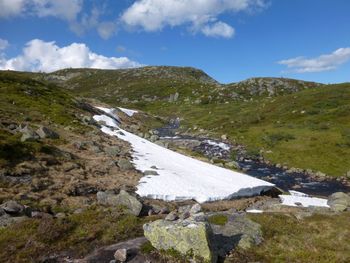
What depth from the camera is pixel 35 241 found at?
17625mm

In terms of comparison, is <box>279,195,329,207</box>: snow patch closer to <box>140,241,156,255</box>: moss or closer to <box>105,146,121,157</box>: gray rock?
<box>105,146,121,157</box>: gray rock

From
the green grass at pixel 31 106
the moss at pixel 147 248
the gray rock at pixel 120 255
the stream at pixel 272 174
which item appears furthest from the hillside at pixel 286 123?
the gray rock at pixel 120 255

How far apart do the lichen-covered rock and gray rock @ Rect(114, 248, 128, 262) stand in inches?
59.0

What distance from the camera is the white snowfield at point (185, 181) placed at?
3419cm

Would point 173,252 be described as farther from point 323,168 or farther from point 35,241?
point 323,168

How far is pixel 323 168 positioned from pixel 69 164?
3918 centimetres

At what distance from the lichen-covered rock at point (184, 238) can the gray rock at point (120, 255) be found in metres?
1.50

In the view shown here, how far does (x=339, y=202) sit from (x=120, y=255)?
27894 mm

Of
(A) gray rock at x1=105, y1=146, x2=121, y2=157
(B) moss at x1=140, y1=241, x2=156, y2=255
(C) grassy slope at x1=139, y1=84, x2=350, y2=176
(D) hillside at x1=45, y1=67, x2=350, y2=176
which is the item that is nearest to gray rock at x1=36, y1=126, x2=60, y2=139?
(A) gray rock at x1=105, y1=146, x2=121, y2=157

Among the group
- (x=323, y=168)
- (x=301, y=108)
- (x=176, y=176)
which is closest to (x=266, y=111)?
(x=301, y=108)

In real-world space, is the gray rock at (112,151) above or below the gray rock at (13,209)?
above

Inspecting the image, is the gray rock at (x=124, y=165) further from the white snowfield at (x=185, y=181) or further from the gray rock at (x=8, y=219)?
the gray rock at (x=8, y=219)

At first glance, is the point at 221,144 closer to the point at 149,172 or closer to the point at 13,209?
the point at 149,172

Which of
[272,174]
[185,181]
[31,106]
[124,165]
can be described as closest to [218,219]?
[185,181]
